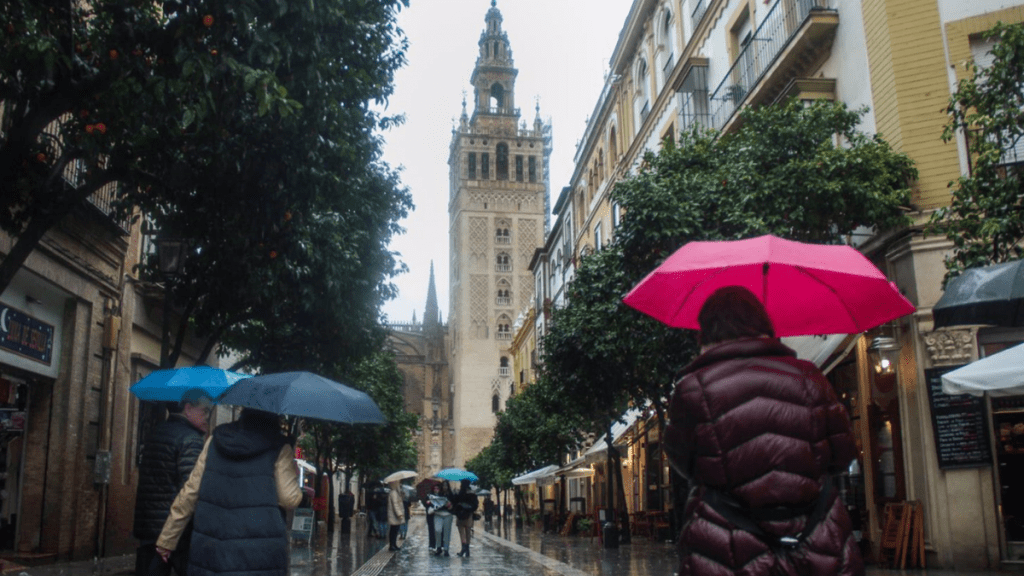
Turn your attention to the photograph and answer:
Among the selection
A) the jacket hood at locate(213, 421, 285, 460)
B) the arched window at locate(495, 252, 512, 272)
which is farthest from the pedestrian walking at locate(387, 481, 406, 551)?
the arched window at locate(495, 252, 512, 272)

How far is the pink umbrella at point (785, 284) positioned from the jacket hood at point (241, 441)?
6.48 feet

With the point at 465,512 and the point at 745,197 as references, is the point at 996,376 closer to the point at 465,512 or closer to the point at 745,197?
the point at 745,197

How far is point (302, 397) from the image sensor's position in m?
6.78

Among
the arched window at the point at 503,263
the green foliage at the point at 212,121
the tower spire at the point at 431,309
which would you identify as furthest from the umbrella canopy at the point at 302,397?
the tower spire at the point at 431,309

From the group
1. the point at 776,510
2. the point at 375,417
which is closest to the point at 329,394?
the point at 375,417

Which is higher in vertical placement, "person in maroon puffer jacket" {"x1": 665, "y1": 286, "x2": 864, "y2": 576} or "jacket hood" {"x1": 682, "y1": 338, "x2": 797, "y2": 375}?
"jacket hood" {"x1": 682, "y1": 338, "x2": 797, "y2": 375}

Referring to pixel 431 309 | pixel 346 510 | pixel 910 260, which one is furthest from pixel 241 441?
pixel 431 309

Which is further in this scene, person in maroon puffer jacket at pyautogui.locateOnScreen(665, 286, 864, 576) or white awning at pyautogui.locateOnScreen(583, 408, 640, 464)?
white awning at pyautogui.locateOnScreen(583, 408, 640, 464)

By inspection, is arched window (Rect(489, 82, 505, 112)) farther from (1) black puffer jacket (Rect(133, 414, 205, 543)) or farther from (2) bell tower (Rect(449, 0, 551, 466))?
(1) black puffer jacket (Rect(133, 414, 205, 543))

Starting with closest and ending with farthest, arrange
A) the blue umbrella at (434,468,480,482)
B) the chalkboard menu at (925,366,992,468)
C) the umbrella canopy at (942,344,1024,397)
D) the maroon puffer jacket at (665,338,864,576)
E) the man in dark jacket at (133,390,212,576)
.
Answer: the maroon puffer jacket at (665,338,864,576) → the man in dark jacket at (133,390,212,576) → the umbrella canopy at (942,344,1024,397) → the chalkboard menu at (925,366,992,468) → the blue umbrella at (434,468,480,482)

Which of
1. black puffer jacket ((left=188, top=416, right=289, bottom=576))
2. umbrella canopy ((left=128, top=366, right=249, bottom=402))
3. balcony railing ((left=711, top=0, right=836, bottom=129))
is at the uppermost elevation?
balcony railing ((left=711, top=0, right=836, bottom=129))

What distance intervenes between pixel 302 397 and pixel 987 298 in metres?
5.02

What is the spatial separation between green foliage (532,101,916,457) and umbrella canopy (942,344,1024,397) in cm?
476

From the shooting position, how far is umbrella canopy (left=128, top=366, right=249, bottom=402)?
10.3 m
